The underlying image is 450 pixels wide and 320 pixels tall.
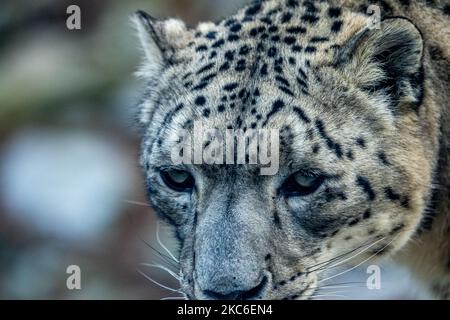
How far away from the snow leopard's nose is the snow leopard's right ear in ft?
6.67

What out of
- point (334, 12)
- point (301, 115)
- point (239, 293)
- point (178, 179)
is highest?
point (334, 12)

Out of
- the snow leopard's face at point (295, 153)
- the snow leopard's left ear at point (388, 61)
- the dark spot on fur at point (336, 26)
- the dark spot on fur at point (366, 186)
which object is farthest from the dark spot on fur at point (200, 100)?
the dark spot on fur at point (366, 186)

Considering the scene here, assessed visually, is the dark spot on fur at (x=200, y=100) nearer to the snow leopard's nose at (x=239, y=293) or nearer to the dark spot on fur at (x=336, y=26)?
the dark spot on fur at (x=336, y=26)

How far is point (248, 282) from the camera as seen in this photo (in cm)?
605

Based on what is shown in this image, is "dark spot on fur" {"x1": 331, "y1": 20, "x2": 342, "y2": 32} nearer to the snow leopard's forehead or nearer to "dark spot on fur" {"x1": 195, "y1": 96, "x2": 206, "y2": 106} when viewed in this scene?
the snow leopard's forehead

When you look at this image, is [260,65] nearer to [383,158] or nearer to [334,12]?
[334,12]

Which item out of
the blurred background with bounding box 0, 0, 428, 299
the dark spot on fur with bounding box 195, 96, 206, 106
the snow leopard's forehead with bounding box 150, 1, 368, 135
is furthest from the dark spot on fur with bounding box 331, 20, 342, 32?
the blurred background with bounding box 0, 0, 428, 299

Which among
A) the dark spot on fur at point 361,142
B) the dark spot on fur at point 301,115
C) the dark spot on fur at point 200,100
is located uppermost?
the dark spot on fur at point 200,100

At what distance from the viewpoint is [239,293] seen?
19.9 ft

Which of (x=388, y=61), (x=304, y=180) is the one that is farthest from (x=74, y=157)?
(x=304, y=180)

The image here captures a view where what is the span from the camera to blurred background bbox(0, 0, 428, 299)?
1509cm

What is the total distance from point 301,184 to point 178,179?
35.6 inches

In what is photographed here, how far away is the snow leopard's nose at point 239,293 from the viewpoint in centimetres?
605

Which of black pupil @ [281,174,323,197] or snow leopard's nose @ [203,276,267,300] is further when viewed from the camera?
black pupil @ [281,174,323,197]
